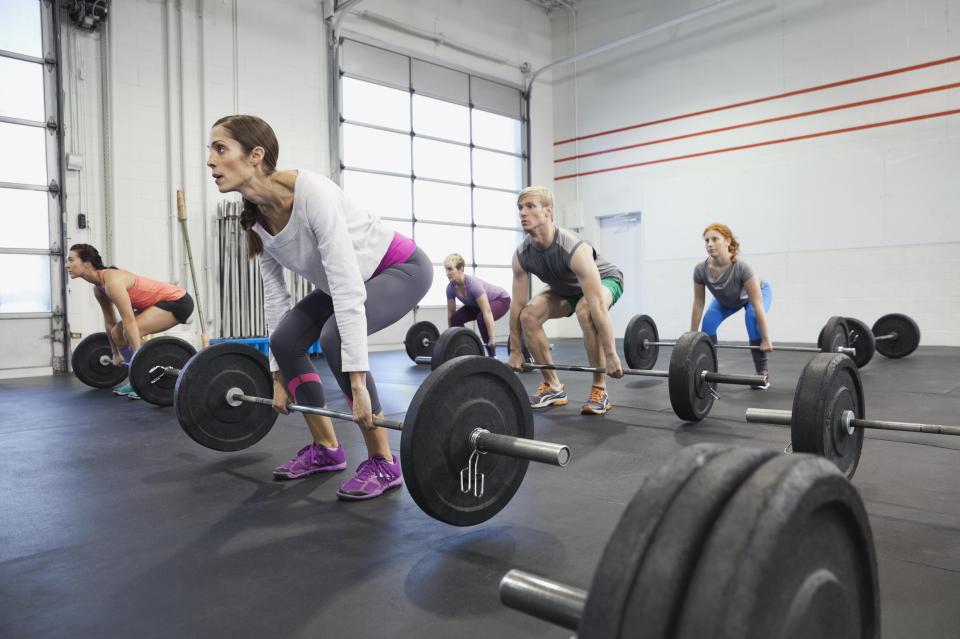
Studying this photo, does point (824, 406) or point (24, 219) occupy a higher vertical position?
point (24, 219)

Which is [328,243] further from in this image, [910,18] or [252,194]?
[910,18]

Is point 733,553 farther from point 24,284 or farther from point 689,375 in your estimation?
point 24,284

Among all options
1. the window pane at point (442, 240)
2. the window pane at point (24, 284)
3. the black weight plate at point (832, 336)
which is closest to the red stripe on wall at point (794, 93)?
the window pane at point (442, 240)

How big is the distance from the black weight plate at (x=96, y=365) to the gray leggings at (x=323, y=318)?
316 centimetres

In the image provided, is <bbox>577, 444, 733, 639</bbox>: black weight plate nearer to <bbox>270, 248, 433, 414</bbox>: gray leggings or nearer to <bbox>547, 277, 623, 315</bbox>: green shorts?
<bbox>270, 248, 433, 414</bbox>: gray leggings

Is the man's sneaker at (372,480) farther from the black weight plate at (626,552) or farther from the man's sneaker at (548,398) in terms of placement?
the man's sneaker at (548,398)

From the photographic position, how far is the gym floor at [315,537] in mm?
1176

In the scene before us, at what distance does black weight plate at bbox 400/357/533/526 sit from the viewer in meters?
1.42

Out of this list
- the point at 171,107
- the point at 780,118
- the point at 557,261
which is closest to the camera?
the point at 557,261

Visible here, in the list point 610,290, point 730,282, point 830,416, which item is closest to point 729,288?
point 730,282

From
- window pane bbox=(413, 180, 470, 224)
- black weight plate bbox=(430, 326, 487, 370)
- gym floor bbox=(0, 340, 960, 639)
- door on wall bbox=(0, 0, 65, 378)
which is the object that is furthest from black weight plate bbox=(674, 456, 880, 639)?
window pane bbox=(413, 180, 470, 224)

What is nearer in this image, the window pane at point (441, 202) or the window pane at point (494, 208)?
the window pane at point (441, 202)

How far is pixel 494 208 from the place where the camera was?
367 inches

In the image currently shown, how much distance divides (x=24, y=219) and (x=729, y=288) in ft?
18.6
